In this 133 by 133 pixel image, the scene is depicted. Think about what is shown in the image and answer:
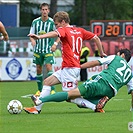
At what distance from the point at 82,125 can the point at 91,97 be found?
2326 mm

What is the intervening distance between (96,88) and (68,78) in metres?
0.71

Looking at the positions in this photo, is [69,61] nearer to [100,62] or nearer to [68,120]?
[100,62]

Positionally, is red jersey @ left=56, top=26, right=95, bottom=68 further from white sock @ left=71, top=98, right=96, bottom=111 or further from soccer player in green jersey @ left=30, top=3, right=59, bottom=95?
soccer player in green jersey @ left=30, top=3, right=59, bottom=95

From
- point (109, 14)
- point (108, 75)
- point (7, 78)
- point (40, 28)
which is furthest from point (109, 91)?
point (109, 14)

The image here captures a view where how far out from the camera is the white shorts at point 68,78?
1449 cm

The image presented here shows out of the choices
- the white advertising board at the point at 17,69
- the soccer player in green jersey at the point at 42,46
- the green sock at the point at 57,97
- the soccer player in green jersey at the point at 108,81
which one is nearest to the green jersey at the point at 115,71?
the soccer player in green jersey at the point at 108,81

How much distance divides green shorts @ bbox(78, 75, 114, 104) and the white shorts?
0.48m

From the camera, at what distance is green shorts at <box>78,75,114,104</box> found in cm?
1400

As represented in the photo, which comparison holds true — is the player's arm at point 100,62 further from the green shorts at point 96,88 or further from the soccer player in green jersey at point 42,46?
the soccer player in green jersey at point 42,46

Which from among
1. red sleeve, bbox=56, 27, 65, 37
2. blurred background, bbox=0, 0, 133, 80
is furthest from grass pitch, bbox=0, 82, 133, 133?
blurred background, bbox=0, 0, 133, 80

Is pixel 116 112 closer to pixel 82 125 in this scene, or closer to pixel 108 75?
pixel 108 75

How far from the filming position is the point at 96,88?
46.0 feet

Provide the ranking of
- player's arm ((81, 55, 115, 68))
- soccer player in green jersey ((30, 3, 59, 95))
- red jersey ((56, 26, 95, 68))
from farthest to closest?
soccer player in green jersey ((30, 3, 59, 95)), red jersey ((56, 26, 95, 68)), player's arm ((81, 55, 115, 68))

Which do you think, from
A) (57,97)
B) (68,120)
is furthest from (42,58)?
(68,120)
